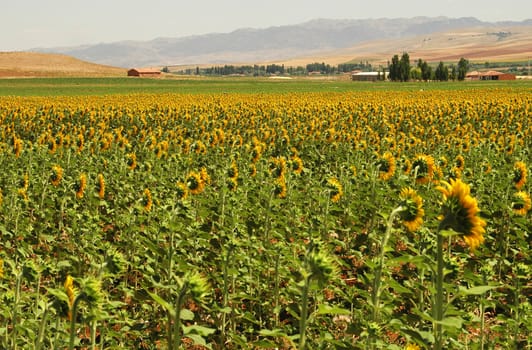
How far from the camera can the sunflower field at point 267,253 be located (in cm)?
320

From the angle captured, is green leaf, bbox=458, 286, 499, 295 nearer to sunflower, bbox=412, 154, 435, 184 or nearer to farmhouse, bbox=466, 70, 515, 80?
sunflower, bbox=412, 154, 435, 184

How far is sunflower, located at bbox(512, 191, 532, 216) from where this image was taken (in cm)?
696

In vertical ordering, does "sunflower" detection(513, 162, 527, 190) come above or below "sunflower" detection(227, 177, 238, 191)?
above

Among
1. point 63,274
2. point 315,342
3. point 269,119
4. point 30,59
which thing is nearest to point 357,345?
point 315,342

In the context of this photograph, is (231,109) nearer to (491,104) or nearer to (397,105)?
(397,105)

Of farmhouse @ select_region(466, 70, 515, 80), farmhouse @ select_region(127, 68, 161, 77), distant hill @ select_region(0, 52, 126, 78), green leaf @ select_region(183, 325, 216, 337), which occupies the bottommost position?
green leaf @ select_region(183, 325, 216, 337)

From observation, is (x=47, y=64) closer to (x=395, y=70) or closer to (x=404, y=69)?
(x=395, y=70)

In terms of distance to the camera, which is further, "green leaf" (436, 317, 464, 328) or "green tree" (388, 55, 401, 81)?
"green tree" (388, 55, 401, 81)

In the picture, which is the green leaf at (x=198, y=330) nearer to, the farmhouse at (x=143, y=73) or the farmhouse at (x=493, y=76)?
the farmhouse at (x=143, y=73)

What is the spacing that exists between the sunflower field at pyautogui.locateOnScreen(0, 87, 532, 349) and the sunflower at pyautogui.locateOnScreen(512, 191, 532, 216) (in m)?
0.02

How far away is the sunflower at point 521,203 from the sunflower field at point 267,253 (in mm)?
19

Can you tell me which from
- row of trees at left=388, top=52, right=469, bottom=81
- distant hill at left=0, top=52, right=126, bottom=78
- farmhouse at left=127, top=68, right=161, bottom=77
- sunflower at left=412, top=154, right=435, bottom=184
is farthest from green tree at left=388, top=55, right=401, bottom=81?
sunflower at left=412, top=154, right=435, bottom=184

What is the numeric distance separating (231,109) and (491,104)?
12.8 metres

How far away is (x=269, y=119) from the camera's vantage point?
2406 centimetres
